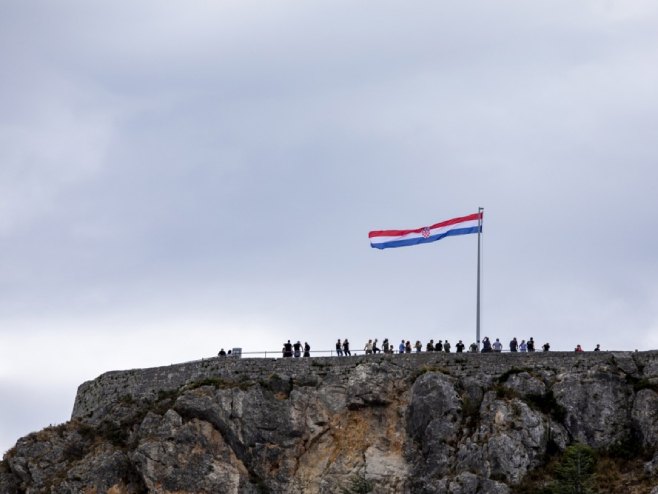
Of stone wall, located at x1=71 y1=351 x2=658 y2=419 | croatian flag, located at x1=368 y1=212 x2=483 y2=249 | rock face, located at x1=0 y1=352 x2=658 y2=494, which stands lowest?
rock face, located at x1=0 y1=352 x2=658 y2=494

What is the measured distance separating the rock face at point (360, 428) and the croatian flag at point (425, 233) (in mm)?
8432

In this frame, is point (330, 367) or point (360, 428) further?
point (330, 367)

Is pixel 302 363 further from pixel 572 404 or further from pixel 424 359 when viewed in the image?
pixel 572 404

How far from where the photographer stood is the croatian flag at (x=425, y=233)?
88.1 metres

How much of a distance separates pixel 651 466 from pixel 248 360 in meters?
22.6

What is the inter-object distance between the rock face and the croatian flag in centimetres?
843

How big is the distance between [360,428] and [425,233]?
43.2 ft

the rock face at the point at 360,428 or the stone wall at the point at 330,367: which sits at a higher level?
the stone wall at the point at 330,367

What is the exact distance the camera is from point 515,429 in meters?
78.0

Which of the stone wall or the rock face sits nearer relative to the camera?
the rock face

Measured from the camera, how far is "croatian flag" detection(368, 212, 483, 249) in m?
88.1

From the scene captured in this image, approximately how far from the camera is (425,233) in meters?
88.8

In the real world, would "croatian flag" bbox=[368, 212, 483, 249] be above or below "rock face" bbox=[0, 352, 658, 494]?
above

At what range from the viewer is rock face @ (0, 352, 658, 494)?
256ft
